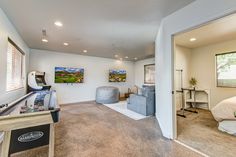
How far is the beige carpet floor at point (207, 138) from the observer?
2.05 meters

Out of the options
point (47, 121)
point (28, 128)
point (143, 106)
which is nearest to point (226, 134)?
point (143, 106)

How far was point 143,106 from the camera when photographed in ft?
13.6

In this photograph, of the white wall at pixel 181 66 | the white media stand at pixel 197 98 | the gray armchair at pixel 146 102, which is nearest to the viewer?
the gray armchair at pixel 146 102

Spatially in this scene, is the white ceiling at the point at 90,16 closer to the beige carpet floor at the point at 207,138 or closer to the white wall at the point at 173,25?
the white wall at the point at 173,25

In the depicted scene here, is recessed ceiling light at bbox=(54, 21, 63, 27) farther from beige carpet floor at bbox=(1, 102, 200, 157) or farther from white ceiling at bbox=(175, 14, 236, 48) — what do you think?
white ceiling at bbox=(175, 14, 236, 48)

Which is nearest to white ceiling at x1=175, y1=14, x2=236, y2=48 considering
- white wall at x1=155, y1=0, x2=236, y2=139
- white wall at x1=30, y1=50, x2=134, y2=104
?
white wall at x1=155, y1=0, x2=236, y2=139

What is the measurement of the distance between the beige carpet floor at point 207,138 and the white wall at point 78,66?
Result: 464 centimetres

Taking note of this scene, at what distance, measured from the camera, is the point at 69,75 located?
5691 millimetres

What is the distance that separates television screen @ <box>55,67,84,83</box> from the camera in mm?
5437

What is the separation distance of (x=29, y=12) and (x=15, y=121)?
215cm

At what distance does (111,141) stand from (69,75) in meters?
4.28

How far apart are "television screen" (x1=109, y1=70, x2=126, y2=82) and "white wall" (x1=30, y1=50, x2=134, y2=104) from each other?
273 millimetres

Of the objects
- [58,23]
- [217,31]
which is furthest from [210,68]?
[58,23]

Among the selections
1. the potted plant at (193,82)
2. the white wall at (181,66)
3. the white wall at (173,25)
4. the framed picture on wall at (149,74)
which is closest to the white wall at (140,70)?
the framed picture on wall at (149,74)
